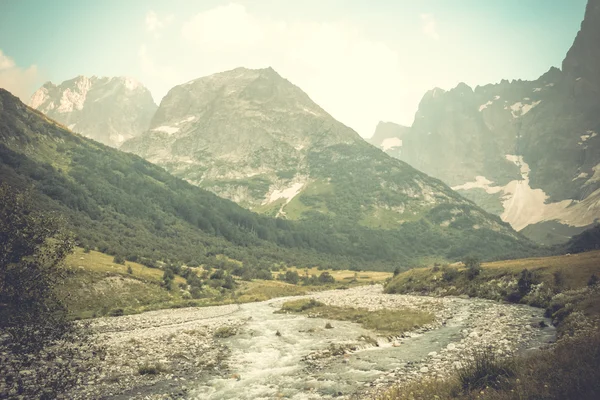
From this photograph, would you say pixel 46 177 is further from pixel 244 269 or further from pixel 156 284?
pixel 156 284

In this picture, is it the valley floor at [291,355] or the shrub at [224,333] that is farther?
the shrub at [224,333]

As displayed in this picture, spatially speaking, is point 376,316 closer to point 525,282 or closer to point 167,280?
point 525,282

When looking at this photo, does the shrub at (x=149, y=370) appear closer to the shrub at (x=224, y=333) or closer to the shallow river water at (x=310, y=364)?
the shallow river water at (x=310, y=364)

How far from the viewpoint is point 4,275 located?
867 inches

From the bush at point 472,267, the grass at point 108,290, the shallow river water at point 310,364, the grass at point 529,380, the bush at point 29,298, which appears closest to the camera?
the grass at point 529,380

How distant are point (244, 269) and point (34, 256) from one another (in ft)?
330

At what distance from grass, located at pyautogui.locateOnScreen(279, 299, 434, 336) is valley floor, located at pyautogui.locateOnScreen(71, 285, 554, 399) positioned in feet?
4.65

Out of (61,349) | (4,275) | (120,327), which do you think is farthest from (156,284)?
(4,275)

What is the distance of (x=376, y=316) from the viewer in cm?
4147

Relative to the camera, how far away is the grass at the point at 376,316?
114 ft

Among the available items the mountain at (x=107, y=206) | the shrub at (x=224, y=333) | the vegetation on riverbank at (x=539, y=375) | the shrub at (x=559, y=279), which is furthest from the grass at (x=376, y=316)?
the mountain at (x=107, y=206)

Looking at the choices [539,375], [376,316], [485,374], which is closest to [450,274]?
[376,316]

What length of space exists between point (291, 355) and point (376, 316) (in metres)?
17.1

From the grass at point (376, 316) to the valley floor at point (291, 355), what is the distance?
1.42 metres
